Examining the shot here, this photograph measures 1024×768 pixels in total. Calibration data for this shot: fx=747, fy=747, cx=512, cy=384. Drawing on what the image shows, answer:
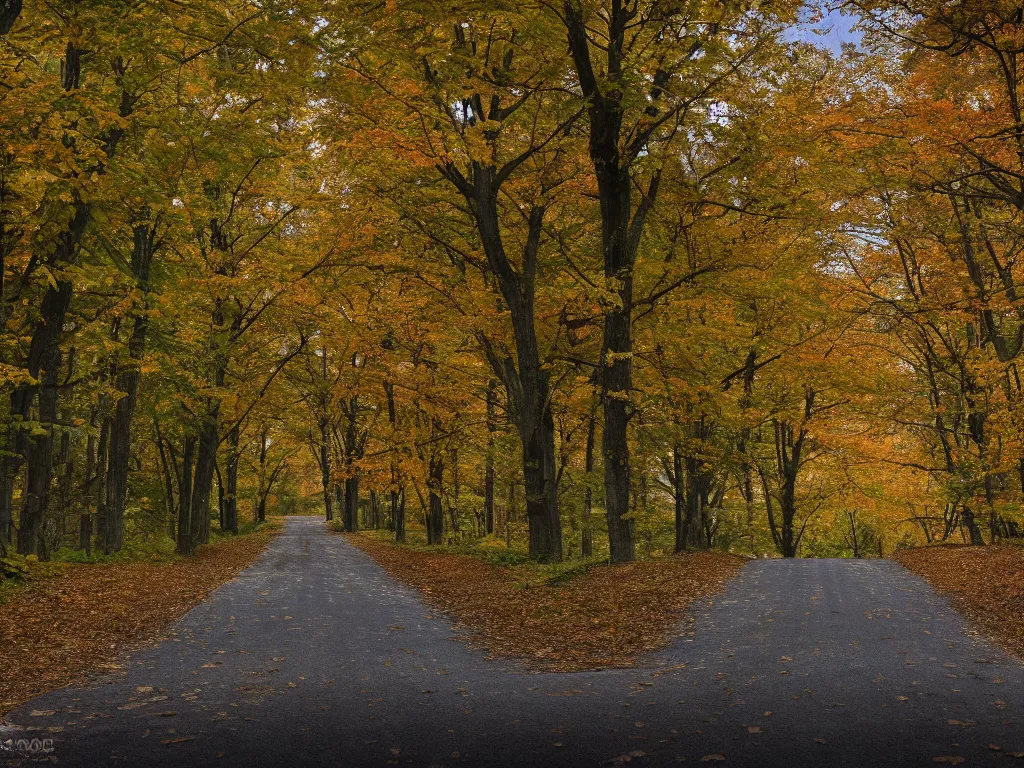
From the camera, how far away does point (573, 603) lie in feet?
35.2

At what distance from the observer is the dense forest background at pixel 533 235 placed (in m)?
10.9


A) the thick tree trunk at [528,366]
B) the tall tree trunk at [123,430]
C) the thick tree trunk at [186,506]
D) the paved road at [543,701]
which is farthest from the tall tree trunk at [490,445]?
the paved road at [543,701]

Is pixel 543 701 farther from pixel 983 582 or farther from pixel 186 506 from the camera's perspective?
pixel 186 506

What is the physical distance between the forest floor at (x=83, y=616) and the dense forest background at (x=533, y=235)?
6.41 feet

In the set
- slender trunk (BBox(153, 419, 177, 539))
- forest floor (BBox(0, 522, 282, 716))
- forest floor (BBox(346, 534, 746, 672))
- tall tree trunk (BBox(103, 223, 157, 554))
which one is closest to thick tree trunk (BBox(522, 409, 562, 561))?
forest floor (BBox(346, 534, 746, 672))

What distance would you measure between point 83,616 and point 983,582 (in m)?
13.7

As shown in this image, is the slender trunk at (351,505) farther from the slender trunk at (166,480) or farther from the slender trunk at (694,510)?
the slender trunk at (694,510)

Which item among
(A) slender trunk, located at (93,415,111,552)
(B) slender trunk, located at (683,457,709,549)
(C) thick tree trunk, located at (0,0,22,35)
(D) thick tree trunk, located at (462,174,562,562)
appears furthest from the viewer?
(A) slender trunk, located at (93,415,111,552)

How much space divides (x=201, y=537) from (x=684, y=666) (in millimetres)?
21190

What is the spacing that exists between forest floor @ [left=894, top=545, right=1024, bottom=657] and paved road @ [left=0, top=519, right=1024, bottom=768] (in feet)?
1.49

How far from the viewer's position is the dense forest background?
10883 mm

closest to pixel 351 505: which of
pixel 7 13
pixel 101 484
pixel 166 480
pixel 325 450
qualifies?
pixel 325 450

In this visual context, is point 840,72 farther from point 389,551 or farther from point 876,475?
point 389,551

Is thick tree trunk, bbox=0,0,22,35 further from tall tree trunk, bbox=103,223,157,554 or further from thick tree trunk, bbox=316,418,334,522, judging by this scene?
thick tree trunk, bbox=316,418,334,522
